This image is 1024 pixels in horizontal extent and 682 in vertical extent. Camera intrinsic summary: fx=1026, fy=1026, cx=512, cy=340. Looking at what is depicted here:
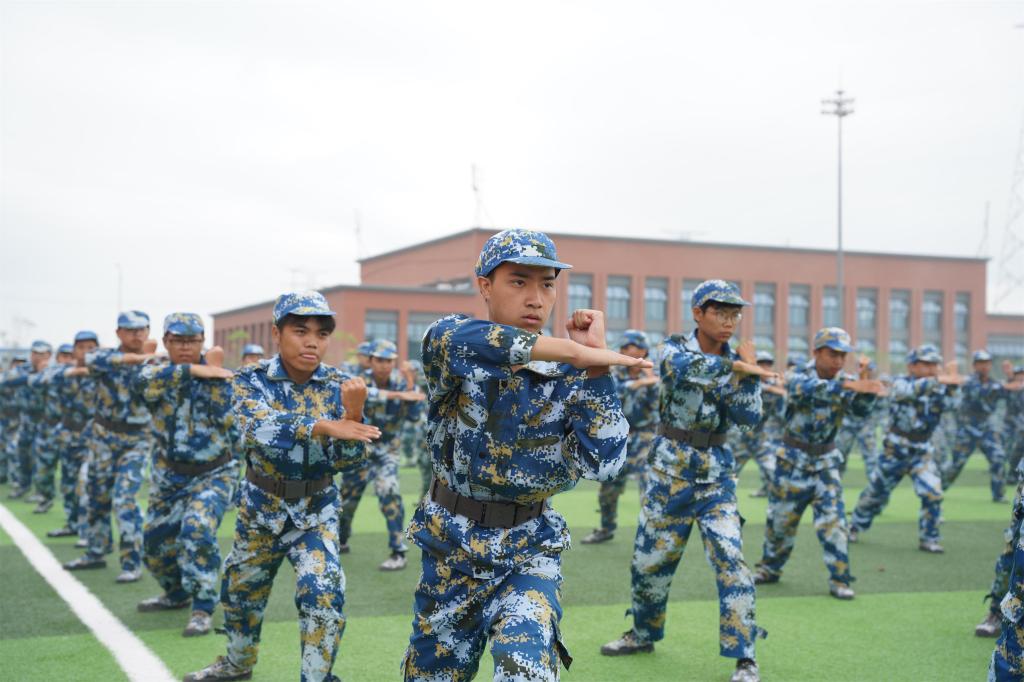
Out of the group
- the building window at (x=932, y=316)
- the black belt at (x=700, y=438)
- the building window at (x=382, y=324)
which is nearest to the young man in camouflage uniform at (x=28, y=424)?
the black belt at (x=700, y=438)

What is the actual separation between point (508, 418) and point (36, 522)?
1211 centimetres

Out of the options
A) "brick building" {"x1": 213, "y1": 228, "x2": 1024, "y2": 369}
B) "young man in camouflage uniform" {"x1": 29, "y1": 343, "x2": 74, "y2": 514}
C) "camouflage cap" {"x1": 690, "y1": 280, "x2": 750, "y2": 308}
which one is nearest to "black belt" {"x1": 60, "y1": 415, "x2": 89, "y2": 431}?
"young man in camouflage uniform" {"x1": 29, "y1": 343, "x2": 74, "y2": 514}

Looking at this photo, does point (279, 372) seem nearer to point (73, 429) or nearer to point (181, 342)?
point (181, 342)

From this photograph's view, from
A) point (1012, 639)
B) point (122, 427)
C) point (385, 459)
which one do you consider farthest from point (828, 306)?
point (1012, 639)

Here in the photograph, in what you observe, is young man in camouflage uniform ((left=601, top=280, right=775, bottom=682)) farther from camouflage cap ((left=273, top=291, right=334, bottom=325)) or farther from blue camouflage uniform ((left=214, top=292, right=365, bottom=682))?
camouflage cap ((left=273, top=291, right=334, bottom=325))

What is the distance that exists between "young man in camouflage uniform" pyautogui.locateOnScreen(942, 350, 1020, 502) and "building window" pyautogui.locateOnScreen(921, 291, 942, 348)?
67.1 m

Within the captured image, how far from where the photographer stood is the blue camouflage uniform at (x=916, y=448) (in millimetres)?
11750

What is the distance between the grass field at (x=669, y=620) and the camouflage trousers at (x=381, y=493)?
36cm

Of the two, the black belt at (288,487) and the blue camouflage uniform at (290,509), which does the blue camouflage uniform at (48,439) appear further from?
the black belt at (288,487)

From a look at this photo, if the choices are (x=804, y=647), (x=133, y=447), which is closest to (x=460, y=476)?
(x=804, y=647)

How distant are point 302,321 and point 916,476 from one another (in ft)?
27.9

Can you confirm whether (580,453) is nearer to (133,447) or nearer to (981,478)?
(133,447)

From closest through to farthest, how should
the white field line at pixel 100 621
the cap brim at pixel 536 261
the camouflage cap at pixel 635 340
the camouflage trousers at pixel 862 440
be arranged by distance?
the cap brim at pixel 536 261, the white field line at pixel 100 621, the camouflage cap at pixel 635 340, the camouflage trousers at pixel 862 440

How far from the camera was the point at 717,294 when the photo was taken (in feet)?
22.1
